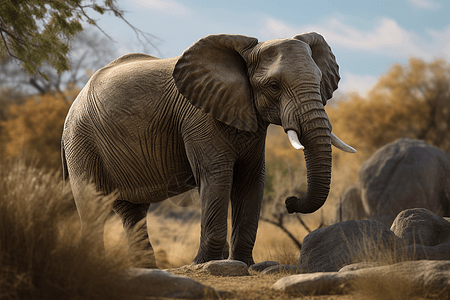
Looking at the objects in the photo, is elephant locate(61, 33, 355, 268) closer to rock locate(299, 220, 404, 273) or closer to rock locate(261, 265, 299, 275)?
rock locate(299, 220, 404, 273)

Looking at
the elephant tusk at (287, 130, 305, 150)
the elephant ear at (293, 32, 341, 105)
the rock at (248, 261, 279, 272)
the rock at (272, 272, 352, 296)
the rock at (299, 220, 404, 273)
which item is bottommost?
the rock at (248, 261, 279, 272)

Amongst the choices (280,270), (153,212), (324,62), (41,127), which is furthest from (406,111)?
(280,270)

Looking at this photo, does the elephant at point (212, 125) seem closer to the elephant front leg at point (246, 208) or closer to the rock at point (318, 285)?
the elephant front leg at point (246, 208)

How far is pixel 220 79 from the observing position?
5.46 meters

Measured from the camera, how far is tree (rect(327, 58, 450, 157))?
2259 cm

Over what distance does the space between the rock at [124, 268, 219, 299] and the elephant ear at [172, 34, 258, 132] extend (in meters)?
2.01

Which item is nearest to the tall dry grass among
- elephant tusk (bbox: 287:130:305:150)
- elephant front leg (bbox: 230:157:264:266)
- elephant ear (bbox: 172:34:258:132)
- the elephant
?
the elephant

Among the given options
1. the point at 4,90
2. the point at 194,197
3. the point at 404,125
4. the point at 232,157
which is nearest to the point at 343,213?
the point at 194,197

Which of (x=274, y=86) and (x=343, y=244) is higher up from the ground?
(x=274, y=86)

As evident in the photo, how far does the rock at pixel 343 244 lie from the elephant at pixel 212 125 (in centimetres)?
35

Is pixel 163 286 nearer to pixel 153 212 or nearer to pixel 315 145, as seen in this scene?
pixel 315 145

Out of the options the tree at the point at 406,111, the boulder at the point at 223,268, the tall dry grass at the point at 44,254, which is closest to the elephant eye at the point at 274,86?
the boulder at the point at 223,268

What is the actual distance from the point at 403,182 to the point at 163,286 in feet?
25.3

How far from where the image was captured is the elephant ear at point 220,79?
17.5 feet
